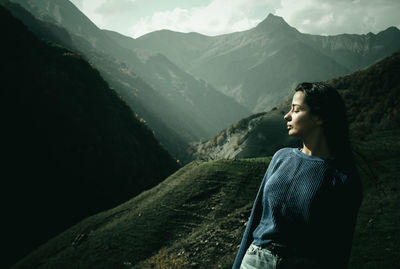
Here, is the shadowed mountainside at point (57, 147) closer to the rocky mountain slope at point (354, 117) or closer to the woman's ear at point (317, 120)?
the rocky mountain slope at point (354, 117)

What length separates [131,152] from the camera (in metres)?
30.5

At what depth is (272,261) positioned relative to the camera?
6.27ft

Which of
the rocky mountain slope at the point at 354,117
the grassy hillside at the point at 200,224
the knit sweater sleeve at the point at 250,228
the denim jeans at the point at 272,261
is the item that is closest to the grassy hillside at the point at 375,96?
the rocky mountain slope at the point at 354,117

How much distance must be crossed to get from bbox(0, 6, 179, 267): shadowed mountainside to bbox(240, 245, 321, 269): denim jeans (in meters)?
22.0

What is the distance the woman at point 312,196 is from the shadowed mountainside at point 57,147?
22255mm

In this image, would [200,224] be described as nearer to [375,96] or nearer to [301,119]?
[301,119]

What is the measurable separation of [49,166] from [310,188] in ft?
88.2

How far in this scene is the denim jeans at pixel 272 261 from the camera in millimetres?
1796

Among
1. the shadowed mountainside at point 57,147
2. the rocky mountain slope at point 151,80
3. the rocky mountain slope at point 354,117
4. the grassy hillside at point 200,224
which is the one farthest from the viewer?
the rocky mountain slope at point 151,80

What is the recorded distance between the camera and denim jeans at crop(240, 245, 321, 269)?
5.89 feet

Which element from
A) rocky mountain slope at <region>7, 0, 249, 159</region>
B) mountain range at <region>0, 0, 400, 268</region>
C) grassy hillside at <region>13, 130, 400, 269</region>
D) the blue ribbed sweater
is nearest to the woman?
the blue ribbed sweater

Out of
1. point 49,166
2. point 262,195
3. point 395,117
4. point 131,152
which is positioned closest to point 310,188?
point 262,195

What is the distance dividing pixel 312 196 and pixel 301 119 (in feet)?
2.03

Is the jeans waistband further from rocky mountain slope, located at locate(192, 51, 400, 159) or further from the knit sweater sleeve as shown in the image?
rocky mountain slope, located at locate(192, 51, 400, 159)
